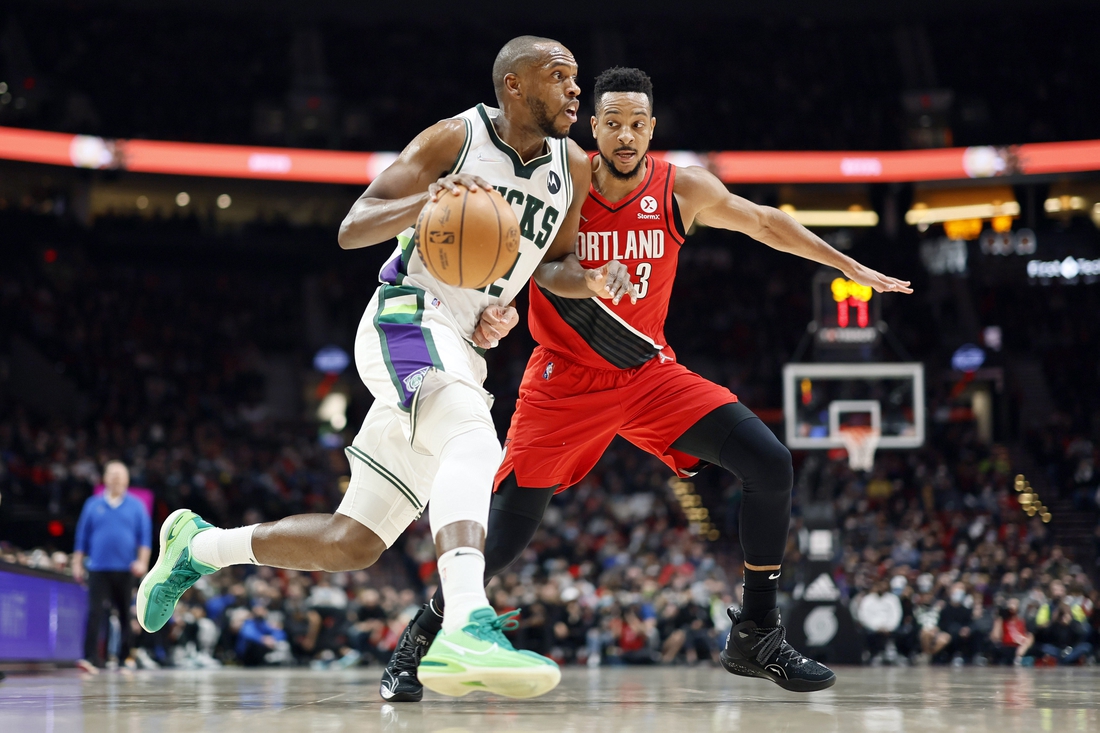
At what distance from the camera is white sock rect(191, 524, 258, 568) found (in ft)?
13.3

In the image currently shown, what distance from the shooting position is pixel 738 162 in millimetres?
22031

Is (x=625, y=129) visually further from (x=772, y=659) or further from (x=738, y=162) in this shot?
(x=738, y=162)

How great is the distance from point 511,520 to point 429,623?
51 cm

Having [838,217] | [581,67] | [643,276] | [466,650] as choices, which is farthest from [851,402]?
[581,67]

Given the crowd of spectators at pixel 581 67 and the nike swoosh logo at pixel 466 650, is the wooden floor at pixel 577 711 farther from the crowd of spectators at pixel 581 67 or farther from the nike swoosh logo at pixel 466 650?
the crowd of spectators at pixel 581 67

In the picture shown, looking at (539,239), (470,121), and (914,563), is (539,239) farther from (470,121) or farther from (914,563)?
(914,563)

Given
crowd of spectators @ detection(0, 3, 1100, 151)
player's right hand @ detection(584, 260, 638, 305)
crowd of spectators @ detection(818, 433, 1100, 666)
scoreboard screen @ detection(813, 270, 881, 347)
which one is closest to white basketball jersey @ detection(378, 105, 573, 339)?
player's right hand @ detection(584, 260, 638, 305)

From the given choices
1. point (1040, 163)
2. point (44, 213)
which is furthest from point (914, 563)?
point (44, 213)

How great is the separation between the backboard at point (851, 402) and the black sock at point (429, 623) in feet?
29.8

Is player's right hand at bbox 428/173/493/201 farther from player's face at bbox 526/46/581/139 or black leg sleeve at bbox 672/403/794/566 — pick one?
black leg sleeve at bbox 672/403/794/566

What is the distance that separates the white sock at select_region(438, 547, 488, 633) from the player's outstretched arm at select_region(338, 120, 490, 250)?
952 mm

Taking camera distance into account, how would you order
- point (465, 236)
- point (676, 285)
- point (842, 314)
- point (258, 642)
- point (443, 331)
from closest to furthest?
point (465, 236) < point (443, 331) < point (258, 642) < point (842, 314) < point (676, 285)

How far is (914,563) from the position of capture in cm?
1554

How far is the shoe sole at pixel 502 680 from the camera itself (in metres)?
2.79
